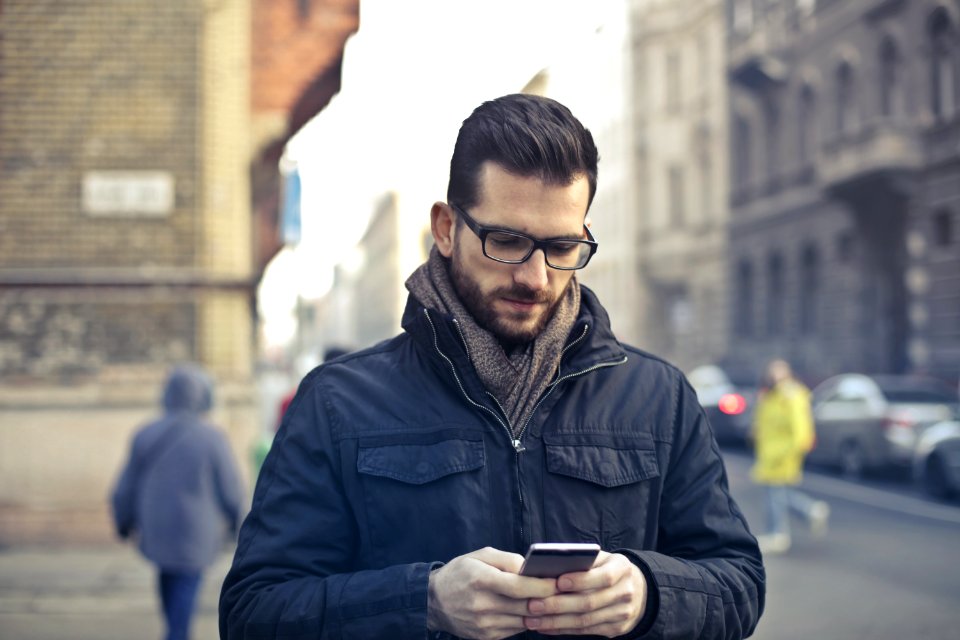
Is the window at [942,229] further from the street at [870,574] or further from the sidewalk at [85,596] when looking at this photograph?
the sidewalk at [85,596]

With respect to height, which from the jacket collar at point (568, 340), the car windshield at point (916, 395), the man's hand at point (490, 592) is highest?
the jacket collar at point (568, 340)

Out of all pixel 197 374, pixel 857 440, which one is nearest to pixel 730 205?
pixel 857 440

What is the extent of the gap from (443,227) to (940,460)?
14.0m

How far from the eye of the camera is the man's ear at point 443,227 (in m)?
2.47

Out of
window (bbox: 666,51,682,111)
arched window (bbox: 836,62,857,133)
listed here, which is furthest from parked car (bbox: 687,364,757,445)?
window (bbox: 666,51,682,111)

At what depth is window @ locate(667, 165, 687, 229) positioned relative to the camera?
47.0m

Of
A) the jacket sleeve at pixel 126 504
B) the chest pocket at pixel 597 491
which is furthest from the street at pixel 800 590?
the chest pocket at pixel 597 491

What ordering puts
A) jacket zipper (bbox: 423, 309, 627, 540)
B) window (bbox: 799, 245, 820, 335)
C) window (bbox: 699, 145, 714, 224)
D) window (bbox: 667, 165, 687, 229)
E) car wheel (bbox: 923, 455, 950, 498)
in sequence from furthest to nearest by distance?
window (bbox: 667, 165, 687, 229), window (bbox: 699, 145, 714, 224), window (bbox: 799, 245, 820, 335), car wheel (bbox: 923, 455, 950, 498), jacket zipper (bbox: 423, 309, 627, 540)

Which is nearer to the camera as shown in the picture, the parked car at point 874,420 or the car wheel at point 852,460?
the parked car at point 874,420

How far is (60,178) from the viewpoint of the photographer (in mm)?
11523

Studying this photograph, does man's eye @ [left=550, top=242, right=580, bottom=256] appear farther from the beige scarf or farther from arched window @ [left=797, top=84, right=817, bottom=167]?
arched window @ [left=797, top=84, right=817, bottom=167]

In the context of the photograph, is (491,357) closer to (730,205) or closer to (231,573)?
(231,573)

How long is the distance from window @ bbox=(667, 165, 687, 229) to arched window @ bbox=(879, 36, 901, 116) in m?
18.3

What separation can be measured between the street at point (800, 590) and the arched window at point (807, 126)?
21.6 metres
